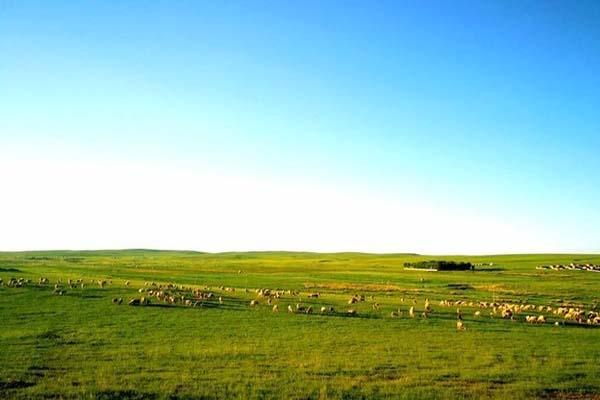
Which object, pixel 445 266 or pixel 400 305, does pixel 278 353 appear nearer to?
pixel 400 305

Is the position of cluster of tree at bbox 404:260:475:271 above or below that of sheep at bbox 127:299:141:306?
below

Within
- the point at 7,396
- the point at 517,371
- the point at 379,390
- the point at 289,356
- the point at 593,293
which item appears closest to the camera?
the point at 7,396

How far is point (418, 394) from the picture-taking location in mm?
19156

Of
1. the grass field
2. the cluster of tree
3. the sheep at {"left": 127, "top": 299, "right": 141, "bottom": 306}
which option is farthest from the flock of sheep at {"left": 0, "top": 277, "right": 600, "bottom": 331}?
the cluster of tree

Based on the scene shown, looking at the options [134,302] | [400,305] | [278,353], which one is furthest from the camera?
[400,305]

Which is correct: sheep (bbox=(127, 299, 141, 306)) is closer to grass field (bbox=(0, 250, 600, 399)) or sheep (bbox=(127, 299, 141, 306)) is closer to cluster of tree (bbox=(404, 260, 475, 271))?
grass field (bbox=(0, 250, 600, 399))

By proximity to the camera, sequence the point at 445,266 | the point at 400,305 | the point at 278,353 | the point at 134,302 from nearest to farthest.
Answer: the point at 278,353
the point at 134,302
the point at 400,305
the point at 445,266

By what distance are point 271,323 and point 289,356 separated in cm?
1126

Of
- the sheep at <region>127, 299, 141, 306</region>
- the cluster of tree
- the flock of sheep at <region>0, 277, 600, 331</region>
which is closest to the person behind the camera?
the flock of sheep at <region>0, 277, 600, 331</region>

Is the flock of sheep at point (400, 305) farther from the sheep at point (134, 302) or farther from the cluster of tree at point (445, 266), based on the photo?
the cluster of tree at point (445, 266)

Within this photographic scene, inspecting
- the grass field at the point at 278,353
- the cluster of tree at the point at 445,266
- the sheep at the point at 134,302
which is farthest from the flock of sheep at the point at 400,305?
the cluster of tree at the point at 445,266

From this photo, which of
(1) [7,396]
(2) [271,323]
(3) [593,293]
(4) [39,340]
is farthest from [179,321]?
(3) [593,293]

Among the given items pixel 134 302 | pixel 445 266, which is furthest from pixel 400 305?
pixel 445 266

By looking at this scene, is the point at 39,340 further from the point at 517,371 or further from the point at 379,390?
the point at 517,371
